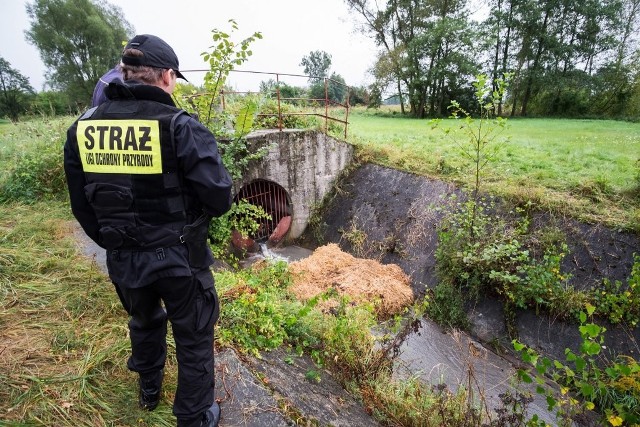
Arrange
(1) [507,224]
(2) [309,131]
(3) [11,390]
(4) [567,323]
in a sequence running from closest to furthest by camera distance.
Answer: (3) [11,390] < (4) [567,323] < (1) [507,224] < (2) [309,131]

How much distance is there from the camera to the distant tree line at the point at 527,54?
22.1 m

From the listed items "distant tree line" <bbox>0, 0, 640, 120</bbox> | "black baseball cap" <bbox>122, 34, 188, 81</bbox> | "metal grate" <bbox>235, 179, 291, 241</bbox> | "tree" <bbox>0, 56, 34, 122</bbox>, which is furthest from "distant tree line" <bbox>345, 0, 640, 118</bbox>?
"tree" <bbox>0, 56, 34, 122</bbox>

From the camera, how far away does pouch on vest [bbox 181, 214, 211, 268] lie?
185cm

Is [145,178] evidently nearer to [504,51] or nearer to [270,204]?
[270,204]

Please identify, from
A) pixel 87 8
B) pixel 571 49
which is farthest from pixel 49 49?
pixel 571 49

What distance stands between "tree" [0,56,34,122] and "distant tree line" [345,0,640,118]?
3239cm

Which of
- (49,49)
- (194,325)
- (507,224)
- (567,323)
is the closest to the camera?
(194,325)

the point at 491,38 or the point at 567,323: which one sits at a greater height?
the point at 491,38

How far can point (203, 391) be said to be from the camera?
6.57ft

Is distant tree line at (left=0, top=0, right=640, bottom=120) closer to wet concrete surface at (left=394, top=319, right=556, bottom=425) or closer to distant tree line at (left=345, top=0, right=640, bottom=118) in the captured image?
distant tree line at (left=345, top=0, right=640, bottom=118)

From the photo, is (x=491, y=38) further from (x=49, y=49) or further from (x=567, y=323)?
(x=49, y=49)

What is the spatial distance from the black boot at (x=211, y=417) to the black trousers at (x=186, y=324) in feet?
0.40

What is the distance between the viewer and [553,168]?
793 centimetres

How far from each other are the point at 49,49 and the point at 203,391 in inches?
1462
